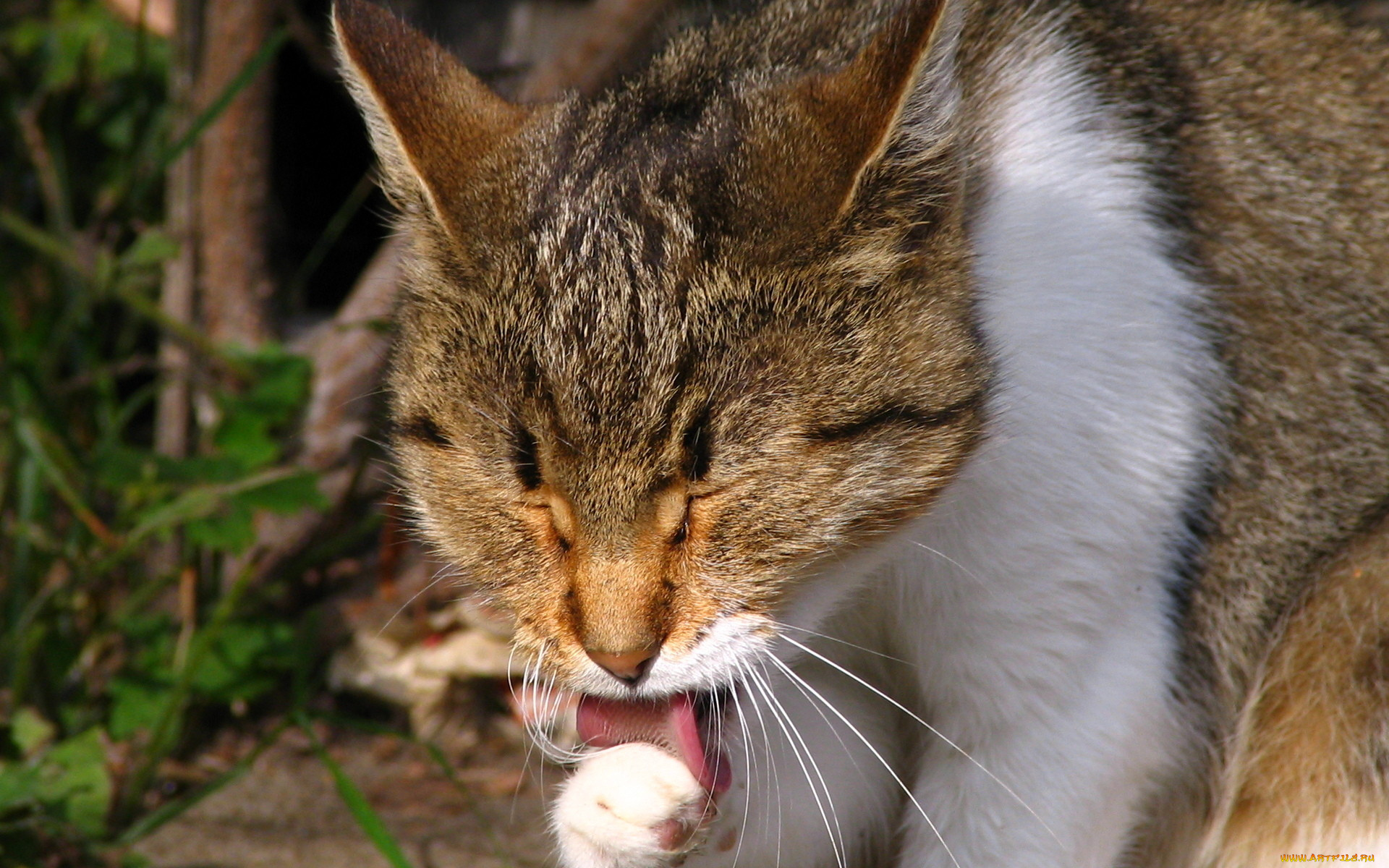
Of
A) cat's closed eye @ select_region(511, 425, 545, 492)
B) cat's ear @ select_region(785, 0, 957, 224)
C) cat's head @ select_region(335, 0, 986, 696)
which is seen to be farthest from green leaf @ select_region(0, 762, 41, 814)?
cat's ear @ select_region(785, 0, 957, 224)

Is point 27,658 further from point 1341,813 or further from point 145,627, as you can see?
point 1341,813

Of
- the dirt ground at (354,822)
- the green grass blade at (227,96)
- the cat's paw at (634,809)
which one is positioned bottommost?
the dirt ground at (354,822)

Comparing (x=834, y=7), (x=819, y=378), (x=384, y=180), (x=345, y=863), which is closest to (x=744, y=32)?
(x=834, y=7)

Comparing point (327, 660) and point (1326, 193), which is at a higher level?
point (1326, 193)

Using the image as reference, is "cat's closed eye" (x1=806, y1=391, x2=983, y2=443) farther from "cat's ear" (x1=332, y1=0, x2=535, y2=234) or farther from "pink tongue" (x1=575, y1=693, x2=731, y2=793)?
"cat's ear" (x1=332, y1=0, x2=535, y2=234)

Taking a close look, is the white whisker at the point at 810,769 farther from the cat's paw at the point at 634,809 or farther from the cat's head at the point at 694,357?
the cat's head at the point at 694,357

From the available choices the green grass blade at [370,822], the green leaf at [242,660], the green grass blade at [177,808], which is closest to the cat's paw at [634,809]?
the green grass blade at [370,822]

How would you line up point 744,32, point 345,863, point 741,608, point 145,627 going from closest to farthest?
point 741,608 < point 744,32 < point 345,863 < point 145,627
